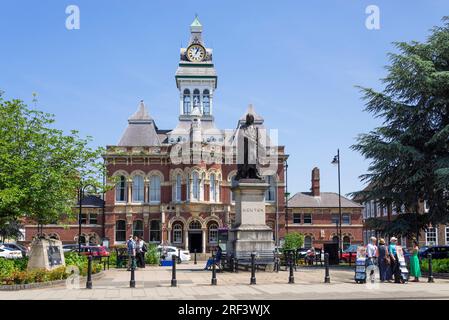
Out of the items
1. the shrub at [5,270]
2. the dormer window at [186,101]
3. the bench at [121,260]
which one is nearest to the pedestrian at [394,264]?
the shrub at [5,270]

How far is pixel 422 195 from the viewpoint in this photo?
106 feet

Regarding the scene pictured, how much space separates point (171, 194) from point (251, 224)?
127 feet

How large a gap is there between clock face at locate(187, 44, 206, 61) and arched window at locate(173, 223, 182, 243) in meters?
24.8

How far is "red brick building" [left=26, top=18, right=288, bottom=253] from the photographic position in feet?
200

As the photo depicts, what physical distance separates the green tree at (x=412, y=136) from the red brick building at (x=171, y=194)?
93.6 feet

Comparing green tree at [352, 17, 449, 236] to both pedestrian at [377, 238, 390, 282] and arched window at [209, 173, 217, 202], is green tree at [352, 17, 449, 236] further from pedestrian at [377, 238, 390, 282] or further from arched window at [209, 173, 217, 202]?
arched window at [209, 173, 217, 202]

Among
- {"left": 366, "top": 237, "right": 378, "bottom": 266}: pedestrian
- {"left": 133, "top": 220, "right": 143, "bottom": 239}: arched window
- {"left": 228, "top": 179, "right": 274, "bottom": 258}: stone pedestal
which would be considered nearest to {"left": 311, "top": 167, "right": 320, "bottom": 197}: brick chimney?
{"left": 133, "top": 220, "right": 143, "bottom": 239}: arched window

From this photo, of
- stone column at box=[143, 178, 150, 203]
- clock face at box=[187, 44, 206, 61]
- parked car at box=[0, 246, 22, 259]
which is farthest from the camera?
clock face at box=[187, 44, 206, 61]

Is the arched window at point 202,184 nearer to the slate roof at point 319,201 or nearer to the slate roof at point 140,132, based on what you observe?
the slate roof at point 140,132

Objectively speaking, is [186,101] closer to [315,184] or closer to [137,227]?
[137,227]

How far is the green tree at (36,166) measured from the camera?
23.4 m

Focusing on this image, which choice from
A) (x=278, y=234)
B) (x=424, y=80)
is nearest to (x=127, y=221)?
(x=278, y=234)
